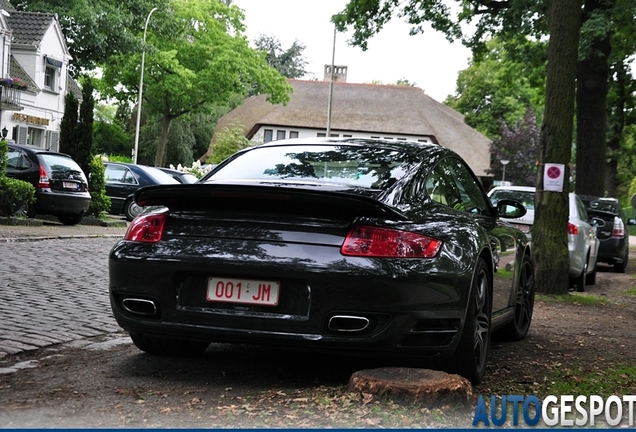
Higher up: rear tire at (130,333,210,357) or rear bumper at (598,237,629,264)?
rear bumper at (598,237,629,264)

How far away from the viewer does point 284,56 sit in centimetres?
9769

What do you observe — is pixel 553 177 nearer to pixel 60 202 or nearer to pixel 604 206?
pixel 604 206

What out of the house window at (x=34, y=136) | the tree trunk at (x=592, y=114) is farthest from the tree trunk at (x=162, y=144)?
the tree trunk at (x=592, y=114)

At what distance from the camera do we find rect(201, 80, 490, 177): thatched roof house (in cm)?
8288

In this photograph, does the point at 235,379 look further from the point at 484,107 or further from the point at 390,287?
the point at 484,107

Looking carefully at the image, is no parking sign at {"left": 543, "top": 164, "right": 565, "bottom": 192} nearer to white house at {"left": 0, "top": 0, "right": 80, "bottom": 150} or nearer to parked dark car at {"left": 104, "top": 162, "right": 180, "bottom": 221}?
parked dark car at {"left": 104, "top": 162, "right": 180, "bottom": 221}

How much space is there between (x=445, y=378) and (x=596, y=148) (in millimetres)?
21374

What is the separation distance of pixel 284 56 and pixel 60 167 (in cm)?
7741

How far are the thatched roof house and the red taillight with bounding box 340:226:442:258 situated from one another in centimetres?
7655

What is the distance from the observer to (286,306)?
212 inches

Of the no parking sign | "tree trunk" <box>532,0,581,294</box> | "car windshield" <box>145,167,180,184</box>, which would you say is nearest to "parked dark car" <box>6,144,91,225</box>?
"car windshield" <box>145,167,180,184</box>

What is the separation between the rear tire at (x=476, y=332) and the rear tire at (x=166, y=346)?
5.70 feet

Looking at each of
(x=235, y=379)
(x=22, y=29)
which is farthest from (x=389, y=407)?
(x=22, y=29)

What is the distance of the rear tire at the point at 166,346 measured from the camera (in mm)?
6391
